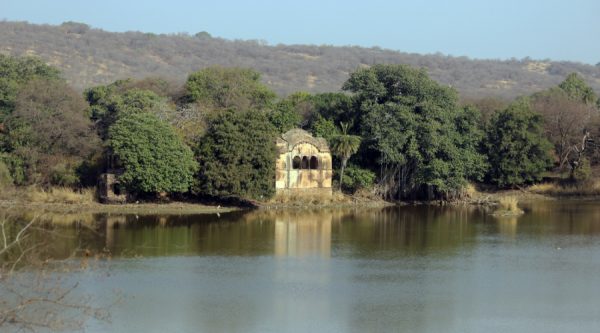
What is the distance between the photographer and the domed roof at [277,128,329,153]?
5413cm

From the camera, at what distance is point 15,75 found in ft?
194

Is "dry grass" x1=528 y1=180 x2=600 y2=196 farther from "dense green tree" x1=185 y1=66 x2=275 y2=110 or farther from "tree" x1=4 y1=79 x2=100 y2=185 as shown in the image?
"tree" x1=4 y1=79 x2=100 y2=185

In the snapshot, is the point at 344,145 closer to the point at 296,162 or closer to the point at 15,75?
the point at 296,162

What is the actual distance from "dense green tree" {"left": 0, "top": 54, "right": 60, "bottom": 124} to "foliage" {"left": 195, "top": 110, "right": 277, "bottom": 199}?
1134 centimetres

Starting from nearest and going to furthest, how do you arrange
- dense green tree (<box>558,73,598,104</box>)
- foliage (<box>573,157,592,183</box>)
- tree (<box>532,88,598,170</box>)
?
foliage (<box>573,157,592,183</box>)
tree (<box>532,88,598,170</box>)
dense green tree (<box>558,73,598,104</box>)

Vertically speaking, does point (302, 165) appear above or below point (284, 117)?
below

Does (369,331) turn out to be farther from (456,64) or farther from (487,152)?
(456,64)

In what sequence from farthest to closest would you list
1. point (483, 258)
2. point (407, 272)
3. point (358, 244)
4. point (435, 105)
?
1. point (435, 105)
2. point (358, 244)
3. point (483, 258)
4. point (407, 272)

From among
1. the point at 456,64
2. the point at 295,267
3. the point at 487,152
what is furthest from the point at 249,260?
the point at 456,64

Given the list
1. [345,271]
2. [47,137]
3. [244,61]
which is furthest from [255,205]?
[244,61]

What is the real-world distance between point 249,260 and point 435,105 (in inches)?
899

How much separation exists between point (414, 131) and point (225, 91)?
541 inches

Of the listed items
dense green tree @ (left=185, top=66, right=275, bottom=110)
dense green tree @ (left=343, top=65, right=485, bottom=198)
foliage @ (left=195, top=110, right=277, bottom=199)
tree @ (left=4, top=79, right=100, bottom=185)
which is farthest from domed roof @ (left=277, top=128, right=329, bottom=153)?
tree @ (left=4, top=79, right=100, bottom=185)

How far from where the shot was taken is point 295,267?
3509 cm
